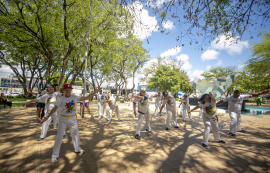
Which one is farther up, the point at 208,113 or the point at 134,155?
the point at 208,113

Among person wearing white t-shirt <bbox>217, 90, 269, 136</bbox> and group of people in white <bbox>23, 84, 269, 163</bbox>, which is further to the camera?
person wearing white t-shirt <bbox>217, 90, 269, 136</bbox>

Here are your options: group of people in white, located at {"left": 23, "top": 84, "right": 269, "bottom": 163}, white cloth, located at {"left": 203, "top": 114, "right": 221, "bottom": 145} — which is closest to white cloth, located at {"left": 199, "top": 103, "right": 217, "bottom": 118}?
group of people in white, located at {"left": 23, "top": 84, "right": 269, "bottom": 163}

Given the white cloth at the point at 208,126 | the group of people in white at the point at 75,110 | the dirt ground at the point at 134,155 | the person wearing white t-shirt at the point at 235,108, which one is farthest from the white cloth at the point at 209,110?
the person wearing white t-shirt at the point at 235,108

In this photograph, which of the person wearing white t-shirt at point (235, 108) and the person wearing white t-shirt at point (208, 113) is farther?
the person wearing white t-shirt at point (235, 108)

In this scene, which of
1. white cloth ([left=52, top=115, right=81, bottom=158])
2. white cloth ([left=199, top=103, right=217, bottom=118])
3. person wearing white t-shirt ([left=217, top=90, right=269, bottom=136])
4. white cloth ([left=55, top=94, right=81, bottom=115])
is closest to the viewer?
white cloth ([left=52, top=115, right=81, bottom=158])

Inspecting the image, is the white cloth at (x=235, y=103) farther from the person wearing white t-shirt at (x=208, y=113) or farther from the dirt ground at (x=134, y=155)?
the person wearing white t-shirt at (x=208, y=113)

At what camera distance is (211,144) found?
16.2 feet

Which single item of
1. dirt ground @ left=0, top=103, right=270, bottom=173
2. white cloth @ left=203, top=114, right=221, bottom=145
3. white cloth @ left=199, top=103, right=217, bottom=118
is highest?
white cloth @ left=199, top=103, right=217, bottom=118

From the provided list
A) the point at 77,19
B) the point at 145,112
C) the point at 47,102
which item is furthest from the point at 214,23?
the point at 77,19

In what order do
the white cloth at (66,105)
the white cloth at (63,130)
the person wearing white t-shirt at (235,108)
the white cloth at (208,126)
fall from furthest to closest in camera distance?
the person wearing white t-shirt at (235,108), the white cloth at (208,126), the white cloth at (66,105), the white cloth at (63,130)

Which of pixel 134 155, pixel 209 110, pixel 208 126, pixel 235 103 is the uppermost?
pixel 235 103

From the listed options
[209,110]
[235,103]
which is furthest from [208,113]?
[235,103]

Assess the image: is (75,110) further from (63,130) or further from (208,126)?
(208,126)

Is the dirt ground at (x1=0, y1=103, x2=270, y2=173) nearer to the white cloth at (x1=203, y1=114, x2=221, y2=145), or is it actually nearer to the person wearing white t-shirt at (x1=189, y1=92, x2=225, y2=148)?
the white cloth at (x1=203, y1=114, x2=221, y2=145)
